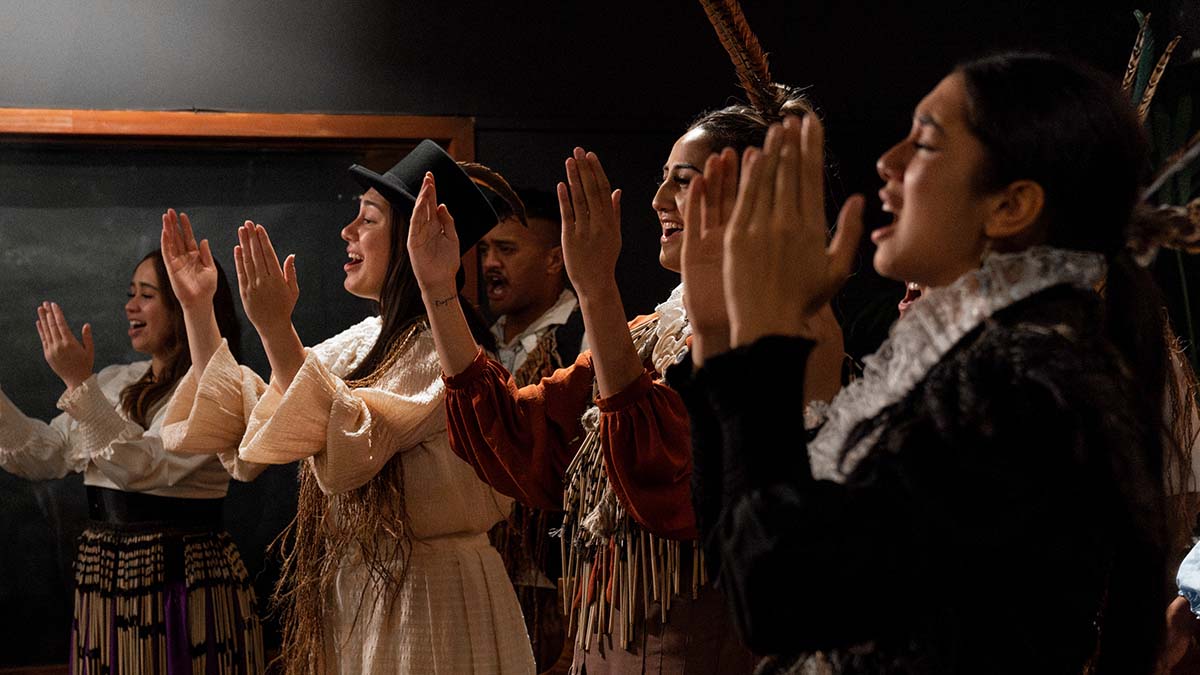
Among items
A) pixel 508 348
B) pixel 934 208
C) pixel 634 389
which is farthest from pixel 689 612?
pixel 508 348

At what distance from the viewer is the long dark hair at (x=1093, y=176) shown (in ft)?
3.38

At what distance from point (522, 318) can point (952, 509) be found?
248 centimetres

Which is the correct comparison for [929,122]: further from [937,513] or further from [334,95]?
[334,95]

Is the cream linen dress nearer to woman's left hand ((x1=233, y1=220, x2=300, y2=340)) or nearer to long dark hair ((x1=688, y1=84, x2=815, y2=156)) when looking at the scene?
woman's left hand ((x1=233, y1=220, x2=300, y2=340))

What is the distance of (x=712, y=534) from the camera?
1045mm

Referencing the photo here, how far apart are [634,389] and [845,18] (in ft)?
7.24

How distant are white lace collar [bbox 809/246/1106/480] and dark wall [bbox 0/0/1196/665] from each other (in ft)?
6.38

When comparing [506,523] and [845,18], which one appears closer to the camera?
[506,523]

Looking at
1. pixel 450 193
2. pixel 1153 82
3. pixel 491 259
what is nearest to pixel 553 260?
pixel 491 259

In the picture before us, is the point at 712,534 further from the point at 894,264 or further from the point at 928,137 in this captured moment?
the point at 928,137

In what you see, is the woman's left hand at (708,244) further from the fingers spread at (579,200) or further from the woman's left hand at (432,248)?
the woman's left hand at (432,248)

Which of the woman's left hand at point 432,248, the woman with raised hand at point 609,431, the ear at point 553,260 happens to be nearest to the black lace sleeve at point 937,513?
the woman with raised hand at point 609,431

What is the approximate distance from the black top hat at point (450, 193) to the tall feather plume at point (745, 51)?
69 centimetres

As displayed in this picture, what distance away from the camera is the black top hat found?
2383mm
